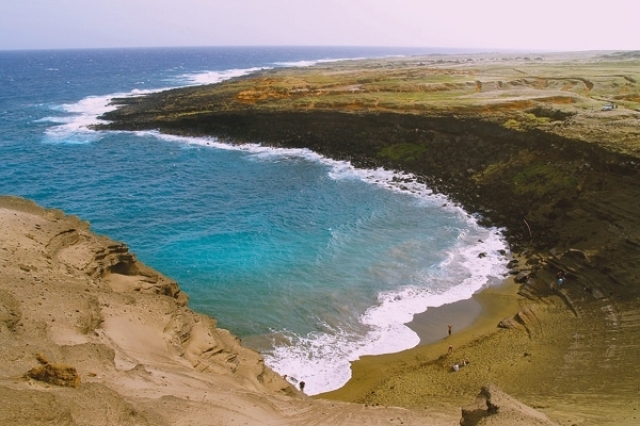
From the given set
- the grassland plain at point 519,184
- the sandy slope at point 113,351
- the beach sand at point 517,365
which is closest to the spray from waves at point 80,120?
the grassland plain at point 519,184

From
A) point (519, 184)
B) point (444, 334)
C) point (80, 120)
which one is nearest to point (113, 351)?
point (444, 334)

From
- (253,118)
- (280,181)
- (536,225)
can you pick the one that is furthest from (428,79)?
(536,225)

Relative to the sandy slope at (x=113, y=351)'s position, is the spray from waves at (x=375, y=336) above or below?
below

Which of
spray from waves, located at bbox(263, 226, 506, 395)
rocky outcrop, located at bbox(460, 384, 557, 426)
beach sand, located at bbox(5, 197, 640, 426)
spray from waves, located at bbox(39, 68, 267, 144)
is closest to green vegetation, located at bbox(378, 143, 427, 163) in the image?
spray from waves, located at bbox(263, 226, 506, 395)

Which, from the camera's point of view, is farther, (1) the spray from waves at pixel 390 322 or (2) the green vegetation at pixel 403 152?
(2) the green vegetation at pixel 403 152

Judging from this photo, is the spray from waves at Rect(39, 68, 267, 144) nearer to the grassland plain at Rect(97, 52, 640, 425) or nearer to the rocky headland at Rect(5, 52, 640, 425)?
the grassland plain at Rect(97, 52, 640, 425)

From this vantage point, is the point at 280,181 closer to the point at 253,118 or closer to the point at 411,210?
the point at 411,210

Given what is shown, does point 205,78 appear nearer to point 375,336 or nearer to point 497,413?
point 375,336

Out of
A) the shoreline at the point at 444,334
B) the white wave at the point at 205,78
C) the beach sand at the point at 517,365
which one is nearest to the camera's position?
the beach sand at the point at 517,365

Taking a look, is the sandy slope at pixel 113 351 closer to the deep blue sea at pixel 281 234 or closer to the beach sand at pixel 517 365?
the beach sand at pixel 517 365
